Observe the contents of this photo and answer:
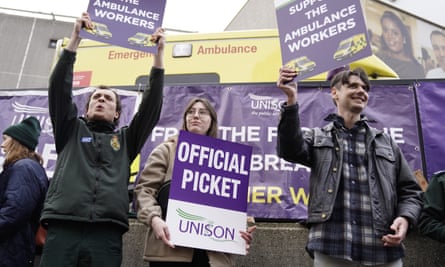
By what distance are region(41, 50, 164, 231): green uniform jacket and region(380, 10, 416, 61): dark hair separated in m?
6.96

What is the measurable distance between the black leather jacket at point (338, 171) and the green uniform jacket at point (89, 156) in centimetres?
95

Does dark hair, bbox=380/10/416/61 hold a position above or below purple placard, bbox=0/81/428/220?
above

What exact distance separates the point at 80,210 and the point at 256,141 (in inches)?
78.0

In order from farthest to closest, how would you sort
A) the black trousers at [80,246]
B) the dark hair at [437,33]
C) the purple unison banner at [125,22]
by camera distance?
the dark hair at [437,33]
the purple unison banner at [125,22]
the black trousers at [80,246]

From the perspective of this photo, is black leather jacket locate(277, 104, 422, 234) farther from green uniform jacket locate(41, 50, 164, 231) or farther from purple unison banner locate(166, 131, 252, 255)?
green uniform jacket locate(41, 50, 164, 231)

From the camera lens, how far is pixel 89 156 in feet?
9.46

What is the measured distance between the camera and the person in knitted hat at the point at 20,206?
117 inches

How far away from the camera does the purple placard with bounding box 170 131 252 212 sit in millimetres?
2947

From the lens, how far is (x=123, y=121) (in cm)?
464

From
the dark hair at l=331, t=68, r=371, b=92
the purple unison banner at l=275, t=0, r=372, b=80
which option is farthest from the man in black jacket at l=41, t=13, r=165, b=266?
the dark hair at l=331, t=68, r=371, b=92

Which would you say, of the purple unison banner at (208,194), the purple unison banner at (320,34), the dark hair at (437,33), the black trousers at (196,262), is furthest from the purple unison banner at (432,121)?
the dark hair at (437,33)

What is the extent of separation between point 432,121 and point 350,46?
5.05 ft

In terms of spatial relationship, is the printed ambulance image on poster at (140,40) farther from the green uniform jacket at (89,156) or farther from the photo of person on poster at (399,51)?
the photo of person on poster at (399,51)

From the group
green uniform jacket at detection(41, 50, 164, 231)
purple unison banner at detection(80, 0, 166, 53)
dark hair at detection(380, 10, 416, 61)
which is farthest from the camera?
dark hair at detection(380, 10, 416, 61)
